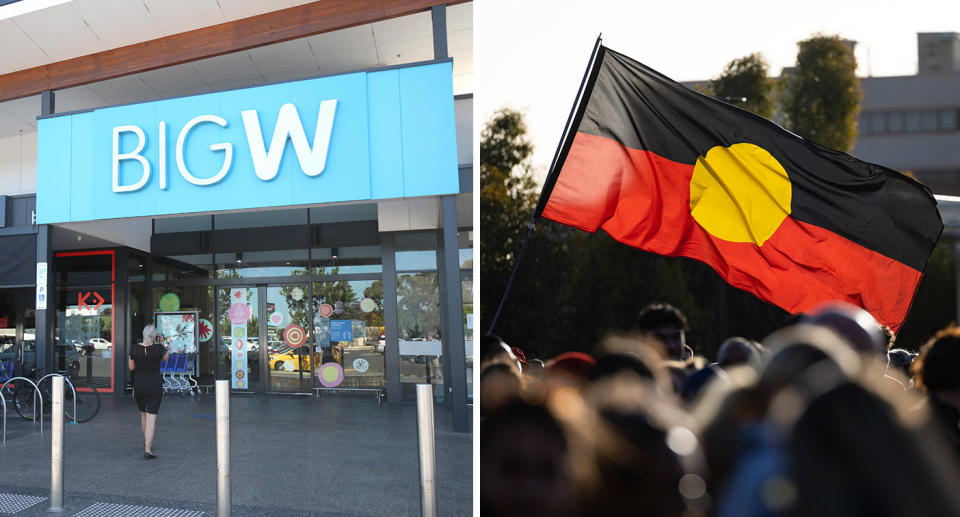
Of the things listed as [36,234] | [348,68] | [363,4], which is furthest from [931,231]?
[36,234]

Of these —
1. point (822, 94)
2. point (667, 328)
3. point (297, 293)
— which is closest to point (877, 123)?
point (822, 94)

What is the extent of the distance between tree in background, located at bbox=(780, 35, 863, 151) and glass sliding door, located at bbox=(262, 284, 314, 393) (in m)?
15.6

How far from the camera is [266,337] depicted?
9680 millimetres

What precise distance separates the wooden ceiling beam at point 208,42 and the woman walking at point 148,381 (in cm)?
370

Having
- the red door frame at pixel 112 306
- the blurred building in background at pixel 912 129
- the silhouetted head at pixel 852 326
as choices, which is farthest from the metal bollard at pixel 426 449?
the blurred building in background at pixel 912 129

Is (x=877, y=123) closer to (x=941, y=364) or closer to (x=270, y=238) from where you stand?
(x=270, y=238)

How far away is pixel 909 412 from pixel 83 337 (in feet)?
40.7

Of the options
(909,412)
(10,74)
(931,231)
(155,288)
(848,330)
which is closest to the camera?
(909,412)

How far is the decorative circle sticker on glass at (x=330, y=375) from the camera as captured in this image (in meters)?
9.36

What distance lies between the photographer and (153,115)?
718 centimetres


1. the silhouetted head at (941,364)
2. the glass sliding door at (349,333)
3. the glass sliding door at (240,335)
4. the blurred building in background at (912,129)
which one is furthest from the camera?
the blurred building in background at (912,129)

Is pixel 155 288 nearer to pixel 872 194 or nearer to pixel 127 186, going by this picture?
pixel 127 186

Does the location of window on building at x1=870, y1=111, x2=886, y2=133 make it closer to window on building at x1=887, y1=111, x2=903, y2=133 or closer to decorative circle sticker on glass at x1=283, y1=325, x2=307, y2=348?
window on building at x1=887, y1=111, x2=903, y2=133

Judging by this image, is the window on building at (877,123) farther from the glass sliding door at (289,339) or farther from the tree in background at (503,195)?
the glass sliding door at (289,339)
